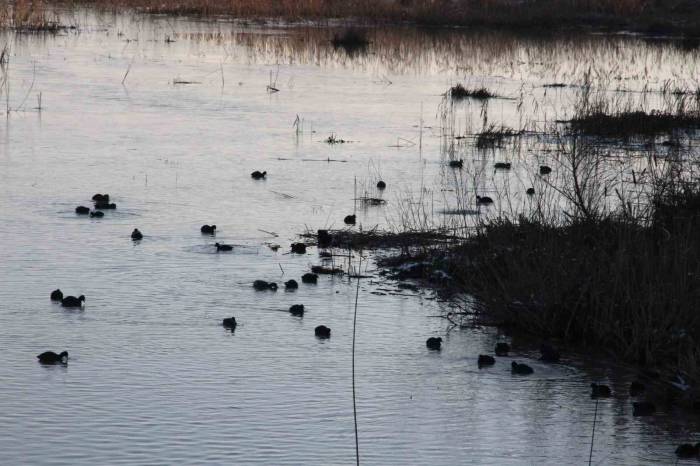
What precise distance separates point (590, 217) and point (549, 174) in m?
4.40

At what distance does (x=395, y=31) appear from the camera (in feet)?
117

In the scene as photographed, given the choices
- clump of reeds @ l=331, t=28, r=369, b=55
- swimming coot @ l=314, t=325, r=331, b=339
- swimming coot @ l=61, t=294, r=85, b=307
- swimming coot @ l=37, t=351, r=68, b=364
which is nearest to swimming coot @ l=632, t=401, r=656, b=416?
swimming coot @ l=314, t=325, r=331, b=339

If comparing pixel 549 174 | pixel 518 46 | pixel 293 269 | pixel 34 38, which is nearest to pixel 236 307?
pixel 293 269

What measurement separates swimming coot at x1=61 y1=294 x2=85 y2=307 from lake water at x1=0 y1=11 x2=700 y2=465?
62mm

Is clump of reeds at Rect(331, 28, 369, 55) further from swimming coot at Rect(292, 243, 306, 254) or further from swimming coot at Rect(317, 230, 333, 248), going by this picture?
swimming coot at Rect(292, 243, 306, 254)

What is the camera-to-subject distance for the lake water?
20.6ft

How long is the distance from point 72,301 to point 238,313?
109 centimetres

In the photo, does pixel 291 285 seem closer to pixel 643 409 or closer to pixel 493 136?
pixel 643 409

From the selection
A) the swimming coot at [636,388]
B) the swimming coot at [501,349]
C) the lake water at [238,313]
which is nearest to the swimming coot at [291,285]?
the lake water at [238,313]

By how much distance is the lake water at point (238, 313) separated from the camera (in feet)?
20.6

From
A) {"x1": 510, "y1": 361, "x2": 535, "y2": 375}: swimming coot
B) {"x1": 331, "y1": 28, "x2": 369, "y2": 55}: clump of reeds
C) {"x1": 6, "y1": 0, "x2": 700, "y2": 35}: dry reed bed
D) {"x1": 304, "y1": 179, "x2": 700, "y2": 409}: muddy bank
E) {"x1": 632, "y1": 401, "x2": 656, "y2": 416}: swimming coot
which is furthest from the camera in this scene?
{"x1": 6, "y1": 0, "x2": 700, "y2": 35}: dry reed bed

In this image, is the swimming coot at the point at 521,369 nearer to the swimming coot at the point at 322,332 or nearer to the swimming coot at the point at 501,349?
the swimming coot at the point at 501,349

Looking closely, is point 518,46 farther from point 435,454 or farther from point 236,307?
point 435,454

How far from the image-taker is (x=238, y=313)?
27.6 ft
